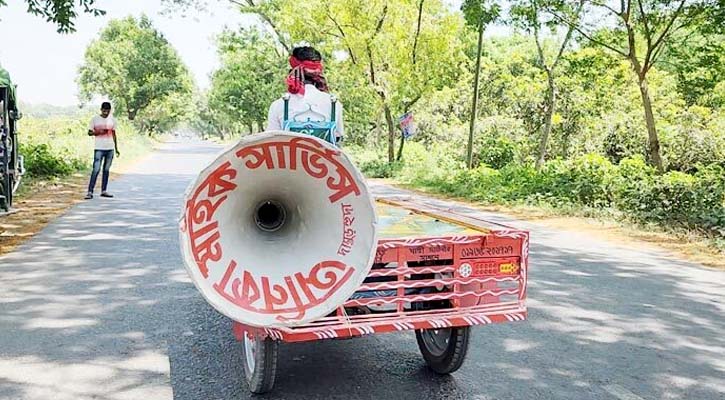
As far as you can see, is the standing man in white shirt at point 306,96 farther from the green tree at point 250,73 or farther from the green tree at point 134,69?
the green tree at point 134,69

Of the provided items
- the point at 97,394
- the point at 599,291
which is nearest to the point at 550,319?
the point at 599,291

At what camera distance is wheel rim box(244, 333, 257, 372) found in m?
3.80

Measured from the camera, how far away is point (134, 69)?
47844 mm

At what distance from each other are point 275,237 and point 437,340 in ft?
4.58

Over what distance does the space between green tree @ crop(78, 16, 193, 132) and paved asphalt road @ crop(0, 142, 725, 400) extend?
4255 centimetres

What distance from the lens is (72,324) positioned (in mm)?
5090

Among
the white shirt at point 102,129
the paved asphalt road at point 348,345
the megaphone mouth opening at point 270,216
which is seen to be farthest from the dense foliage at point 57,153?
the megaphone mouth opening at point 270,216

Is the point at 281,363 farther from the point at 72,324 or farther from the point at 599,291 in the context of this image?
the point at 599,291

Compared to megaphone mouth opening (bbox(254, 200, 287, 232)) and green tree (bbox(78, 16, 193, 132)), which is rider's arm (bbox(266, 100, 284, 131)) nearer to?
megaphone mouth opening (bbox(254, 200, 287, 232))

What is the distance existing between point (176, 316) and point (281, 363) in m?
1.40

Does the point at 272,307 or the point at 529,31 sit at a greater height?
the point at 529,31

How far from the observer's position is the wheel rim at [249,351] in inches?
150

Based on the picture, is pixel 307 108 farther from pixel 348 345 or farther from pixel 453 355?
pixel 453 355

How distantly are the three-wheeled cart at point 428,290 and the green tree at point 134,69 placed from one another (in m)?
46.7
